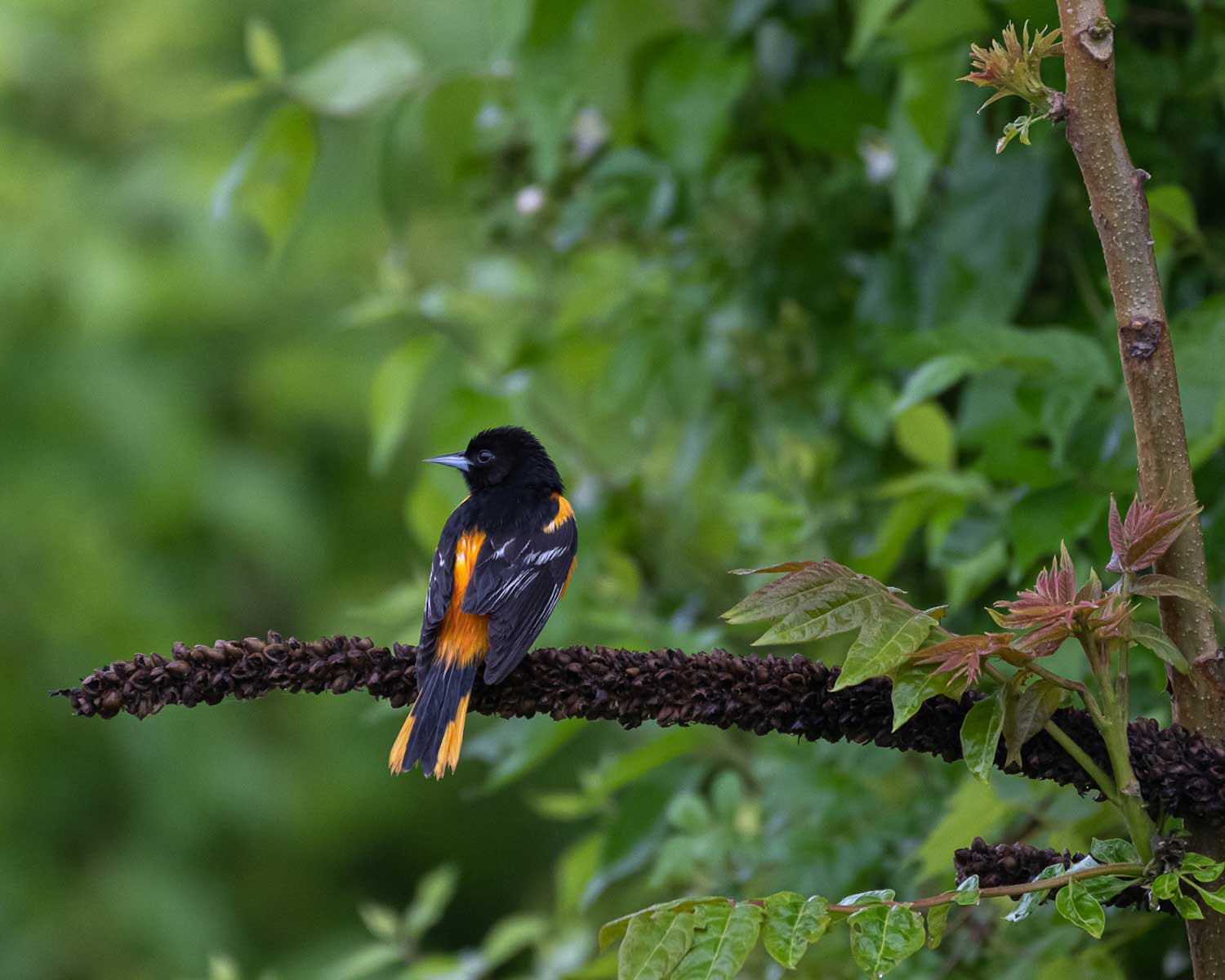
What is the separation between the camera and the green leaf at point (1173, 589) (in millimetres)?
1062

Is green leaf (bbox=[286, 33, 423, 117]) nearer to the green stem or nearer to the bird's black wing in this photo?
the bird's black wing

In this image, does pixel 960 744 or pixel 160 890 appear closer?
pixel 960 744

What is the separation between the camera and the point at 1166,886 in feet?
3.32

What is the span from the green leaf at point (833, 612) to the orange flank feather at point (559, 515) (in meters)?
1.22

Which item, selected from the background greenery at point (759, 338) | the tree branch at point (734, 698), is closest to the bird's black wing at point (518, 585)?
the background greenery at point (759, 338)

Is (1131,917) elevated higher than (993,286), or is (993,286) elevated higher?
(993,286)

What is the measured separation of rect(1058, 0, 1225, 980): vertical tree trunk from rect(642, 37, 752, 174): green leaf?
1349 mm

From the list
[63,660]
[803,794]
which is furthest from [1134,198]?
[63,660]

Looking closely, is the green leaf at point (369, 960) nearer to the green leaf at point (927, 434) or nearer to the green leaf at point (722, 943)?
the green leaf at point (927, 434)

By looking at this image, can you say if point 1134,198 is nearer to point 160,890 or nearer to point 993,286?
point 993,286

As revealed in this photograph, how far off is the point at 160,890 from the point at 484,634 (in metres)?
5.61

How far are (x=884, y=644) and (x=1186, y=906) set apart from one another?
296 mm

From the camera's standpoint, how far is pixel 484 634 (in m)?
1.90

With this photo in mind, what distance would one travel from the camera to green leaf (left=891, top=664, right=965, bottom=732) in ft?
3.37
